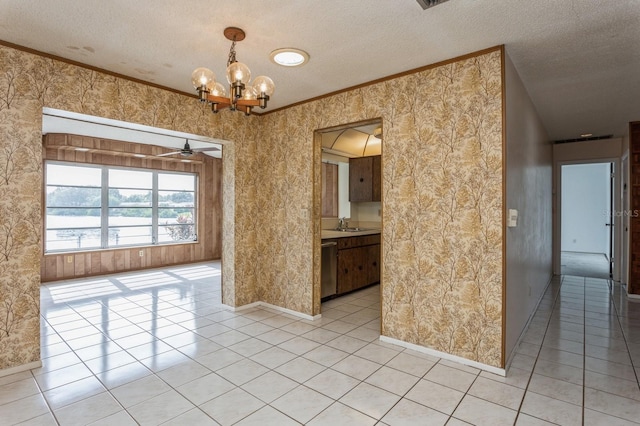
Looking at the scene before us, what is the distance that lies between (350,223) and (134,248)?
455 cm

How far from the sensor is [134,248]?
271 inches

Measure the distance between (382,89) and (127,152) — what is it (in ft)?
18.1

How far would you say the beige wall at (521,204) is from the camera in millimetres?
2721

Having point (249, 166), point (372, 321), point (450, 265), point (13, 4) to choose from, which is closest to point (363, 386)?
point (450, 265)

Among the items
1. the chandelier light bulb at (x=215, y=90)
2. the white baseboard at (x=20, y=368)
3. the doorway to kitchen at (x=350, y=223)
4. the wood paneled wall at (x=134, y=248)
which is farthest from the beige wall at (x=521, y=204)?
the wood paneled wall at (x=134, y=248)

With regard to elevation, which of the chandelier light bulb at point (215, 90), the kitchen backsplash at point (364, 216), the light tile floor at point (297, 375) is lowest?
the light tile floor at point (297, 375)

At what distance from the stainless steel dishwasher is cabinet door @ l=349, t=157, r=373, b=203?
154 cm

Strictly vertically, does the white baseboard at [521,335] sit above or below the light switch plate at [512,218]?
below

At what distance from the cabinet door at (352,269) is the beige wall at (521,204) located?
7.65 feet

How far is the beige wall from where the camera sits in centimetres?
272

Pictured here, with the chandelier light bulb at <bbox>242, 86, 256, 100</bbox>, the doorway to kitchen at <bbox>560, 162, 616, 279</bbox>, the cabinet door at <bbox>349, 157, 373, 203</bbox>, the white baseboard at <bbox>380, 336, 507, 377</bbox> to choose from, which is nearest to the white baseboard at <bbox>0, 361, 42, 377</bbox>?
the chandelier light bulb at <bbox>242, 86, 256, 100</bbox>

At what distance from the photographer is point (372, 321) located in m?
3.88

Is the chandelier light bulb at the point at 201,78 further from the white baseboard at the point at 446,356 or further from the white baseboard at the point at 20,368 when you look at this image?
the white baseboard at the point at 446,356

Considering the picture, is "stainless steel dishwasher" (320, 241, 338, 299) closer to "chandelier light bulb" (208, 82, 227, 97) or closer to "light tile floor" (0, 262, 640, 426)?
"light tile floor" (0, 262, 640, 426)
